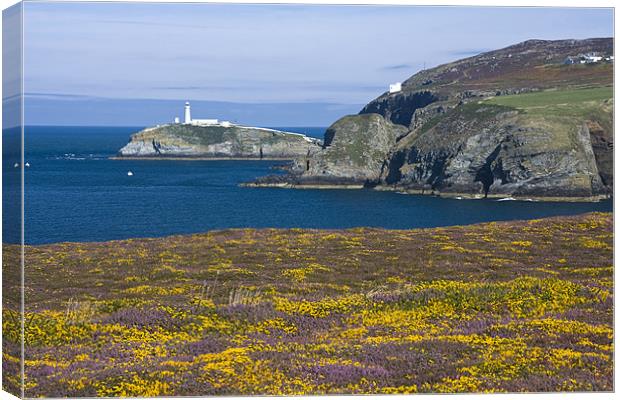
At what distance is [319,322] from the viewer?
87.2 feet

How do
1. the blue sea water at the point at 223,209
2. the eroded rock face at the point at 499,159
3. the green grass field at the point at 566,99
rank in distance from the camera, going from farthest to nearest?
the eroded rock face at the point at 499,159, the green grass field at the point at 566,99, the blue sea water at the point at 223,209

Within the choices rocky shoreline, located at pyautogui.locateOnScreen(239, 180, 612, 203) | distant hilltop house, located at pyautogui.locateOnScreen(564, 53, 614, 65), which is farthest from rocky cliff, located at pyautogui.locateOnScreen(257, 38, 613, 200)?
distant hilltop house, located at pyautogui.locateOnScreen(564, 53, 614, 65)

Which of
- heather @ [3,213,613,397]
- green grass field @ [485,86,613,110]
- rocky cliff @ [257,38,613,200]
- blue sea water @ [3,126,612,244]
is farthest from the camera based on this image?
green grass field @ [485,86,613,110]

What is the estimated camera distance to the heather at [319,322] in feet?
73.6

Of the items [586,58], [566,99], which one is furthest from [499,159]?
[586,58]

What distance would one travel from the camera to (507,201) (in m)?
167

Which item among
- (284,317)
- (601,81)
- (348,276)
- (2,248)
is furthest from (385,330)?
(601,81)

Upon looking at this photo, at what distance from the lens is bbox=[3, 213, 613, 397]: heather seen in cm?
2242

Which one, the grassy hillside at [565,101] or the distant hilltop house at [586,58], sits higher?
the distant hilltop house at [586,58]

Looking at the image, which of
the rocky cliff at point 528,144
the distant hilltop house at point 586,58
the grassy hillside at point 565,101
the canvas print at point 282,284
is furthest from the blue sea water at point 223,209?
the canvas print at point 282,284

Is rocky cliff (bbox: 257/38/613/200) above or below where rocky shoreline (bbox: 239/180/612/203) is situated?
above

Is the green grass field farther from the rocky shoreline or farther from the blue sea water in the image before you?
the blue sea water

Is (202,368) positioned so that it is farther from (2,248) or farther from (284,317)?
(2,248)

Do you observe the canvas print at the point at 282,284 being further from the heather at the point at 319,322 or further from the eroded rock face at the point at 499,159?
the eroded rock face at the point at 499,159
